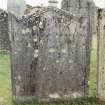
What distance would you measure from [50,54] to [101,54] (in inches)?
40.8

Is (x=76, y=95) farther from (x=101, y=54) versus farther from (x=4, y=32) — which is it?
(x=4, y=32)

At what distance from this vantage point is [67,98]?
7.57m

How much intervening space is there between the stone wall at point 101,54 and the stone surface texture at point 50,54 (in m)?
0.28

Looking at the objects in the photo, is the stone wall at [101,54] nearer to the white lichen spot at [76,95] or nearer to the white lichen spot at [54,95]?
the white lichen spot at [76,95]

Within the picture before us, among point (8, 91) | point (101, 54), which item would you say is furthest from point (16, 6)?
point (101, 54)

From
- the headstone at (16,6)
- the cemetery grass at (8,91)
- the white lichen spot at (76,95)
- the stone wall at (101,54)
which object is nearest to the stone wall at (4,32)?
the headstone at (16,6)

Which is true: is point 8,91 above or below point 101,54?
below

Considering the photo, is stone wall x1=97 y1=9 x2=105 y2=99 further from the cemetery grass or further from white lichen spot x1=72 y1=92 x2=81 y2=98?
white lichen spot x1=72 y1=92 x2=81 y2=98

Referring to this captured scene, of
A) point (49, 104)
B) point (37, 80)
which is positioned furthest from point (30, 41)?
point (49, 104)

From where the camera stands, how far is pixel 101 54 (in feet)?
23.9

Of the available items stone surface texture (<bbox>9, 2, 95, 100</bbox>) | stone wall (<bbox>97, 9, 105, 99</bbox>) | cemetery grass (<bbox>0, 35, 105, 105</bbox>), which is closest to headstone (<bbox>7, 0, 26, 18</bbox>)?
cemetery grass (<bbox>0, 35, 105, 105</bbox>)

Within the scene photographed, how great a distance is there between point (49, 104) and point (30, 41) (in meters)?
1.36

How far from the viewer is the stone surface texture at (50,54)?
285 inches

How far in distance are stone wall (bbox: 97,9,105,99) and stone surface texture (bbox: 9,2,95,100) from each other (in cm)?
28
